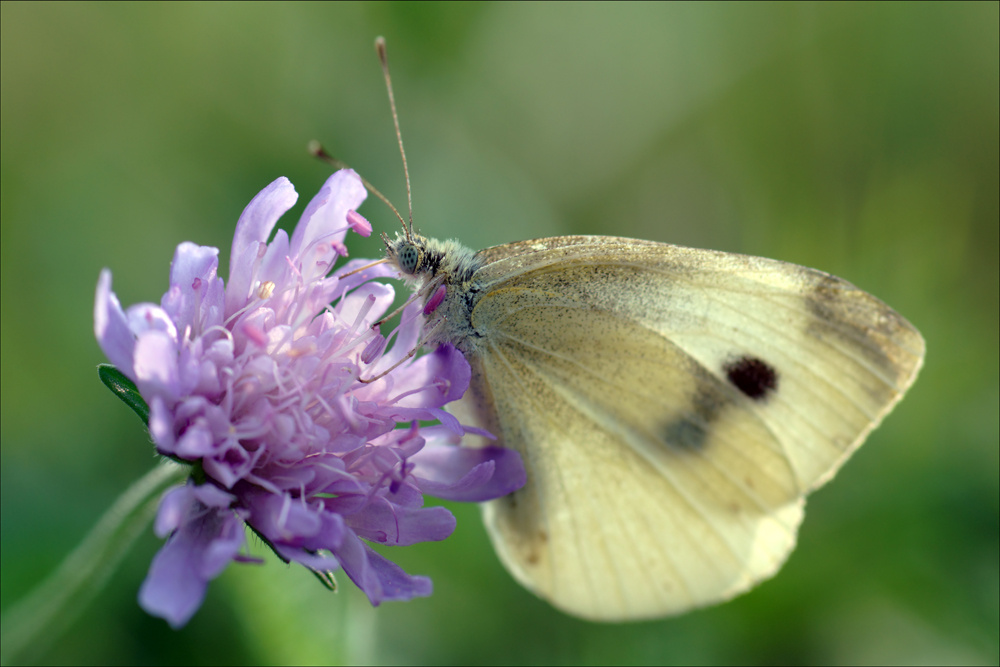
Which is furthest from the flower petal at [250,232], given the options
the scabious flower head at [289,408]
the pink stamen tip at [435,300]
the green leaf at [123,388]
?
the pink stamen tip at [435,300]

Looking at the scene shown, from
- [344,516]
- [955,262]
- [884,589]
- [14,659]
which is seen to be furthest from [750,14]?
[14,659]

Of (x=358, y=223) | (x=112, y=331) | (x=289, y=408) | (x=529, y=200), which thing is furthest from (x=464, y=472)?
(x=529, y=200)

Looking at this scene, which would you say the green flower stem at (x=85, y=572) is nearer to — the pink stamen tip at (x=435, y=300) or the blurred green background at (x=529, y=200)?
the blurred green background at (x=529, y=200)

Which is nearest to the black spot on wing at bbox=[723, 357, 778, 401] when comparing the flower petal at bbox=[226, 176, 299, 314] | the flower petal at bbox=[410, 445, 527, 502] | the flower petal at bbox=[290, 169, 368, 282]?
the flower petal at bbox=[410, 445, 527, 502]

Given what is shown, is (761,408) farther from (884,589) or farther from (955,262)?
(955,262)

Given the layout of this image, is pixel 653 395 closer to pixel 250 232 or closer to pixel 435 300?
pixel 435 300
